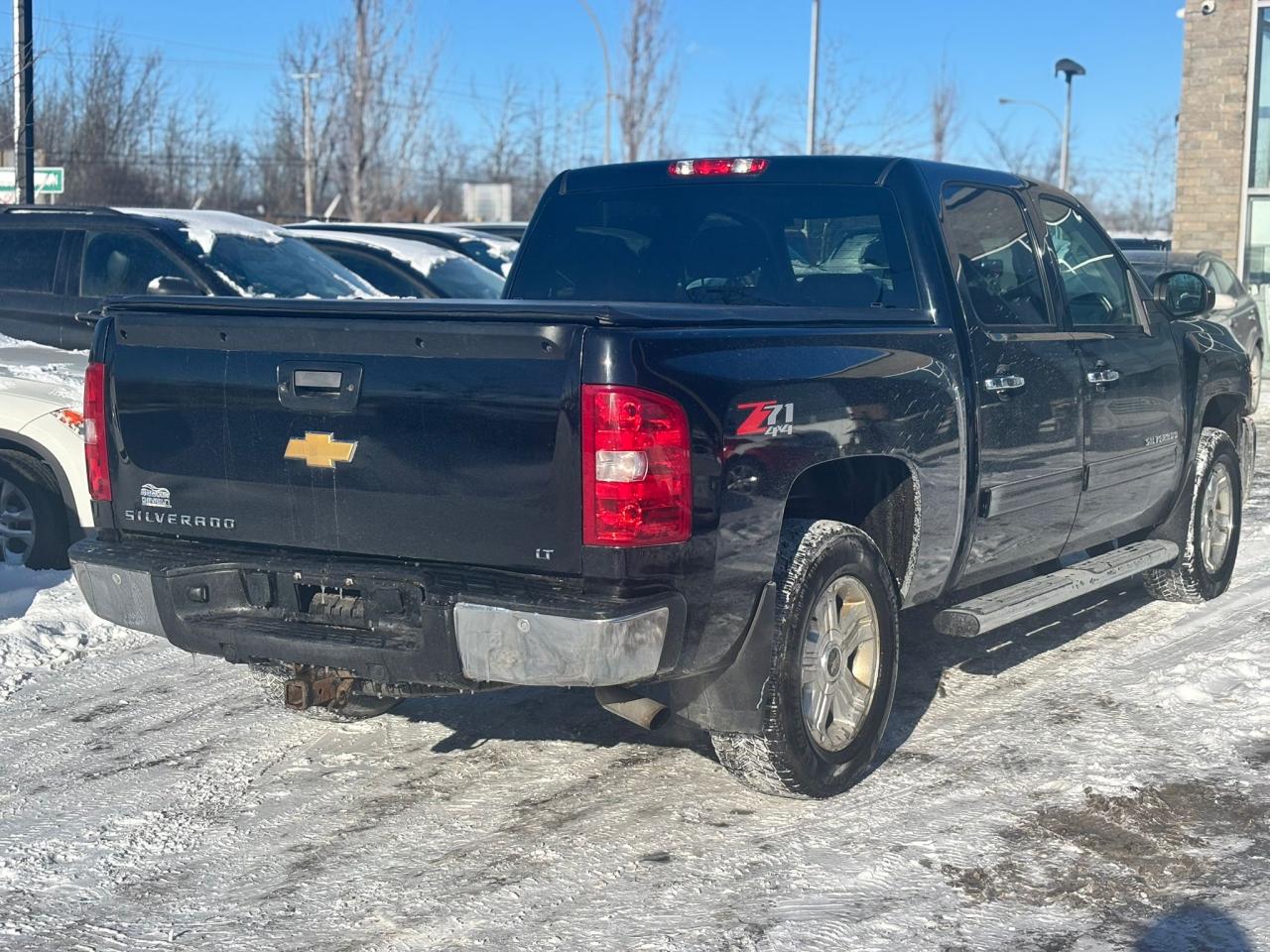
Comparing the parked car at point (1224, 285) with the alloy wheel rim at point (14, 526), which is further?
the parked car at point (1224, 285)

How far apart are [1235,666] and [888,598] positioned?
203 cm

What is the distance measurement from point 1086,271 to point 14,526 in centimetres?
520

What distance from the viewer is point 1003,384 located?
539cm

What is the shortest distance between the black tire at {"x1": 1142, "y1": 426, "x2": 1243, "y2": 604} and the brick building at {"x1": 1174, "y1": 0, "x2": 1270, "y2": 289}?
14698 millimetres

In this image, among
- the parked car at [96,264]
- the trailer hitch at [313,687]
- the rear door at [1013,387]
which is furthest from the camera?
the parked car at [96,264]

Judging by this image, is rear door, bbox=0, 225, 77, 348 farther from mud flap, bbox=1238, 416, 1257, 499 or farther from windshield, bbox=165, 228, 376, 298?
mud flap, bbox=1238, 416, 1257, 499

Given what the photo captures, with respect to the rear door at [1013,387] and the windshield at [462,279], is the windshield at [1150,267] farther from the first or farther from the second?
the rear door at [1013,387]

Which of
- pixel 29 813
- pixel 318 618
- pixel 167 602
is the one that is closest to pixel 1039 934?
pixel 318 618

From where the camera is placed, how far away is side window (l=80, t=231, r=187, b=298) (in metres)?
9.30

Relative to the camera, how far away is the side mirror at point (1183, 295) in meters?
6.72

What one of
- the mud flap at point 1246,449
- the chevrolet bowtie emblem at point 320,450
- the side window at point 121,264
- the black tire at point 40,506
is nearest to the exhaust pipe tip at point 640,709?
the chevrolet bowtie emblem at point 320,450

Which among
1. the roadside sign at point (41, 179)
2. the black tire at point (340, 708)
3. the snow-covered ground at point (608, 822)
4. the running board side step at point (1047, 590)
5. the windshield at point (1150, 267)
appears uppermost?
the roadside sign at point (41, 179)

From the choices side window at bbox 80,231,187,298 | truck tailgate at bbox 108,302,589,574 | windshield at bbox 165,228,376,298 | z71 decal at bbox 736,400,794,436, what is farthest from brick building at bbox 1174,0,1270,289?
truck tailgate at bbox 108,302,589,574

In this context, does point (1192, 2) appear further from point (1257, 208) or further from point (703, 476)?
point (703, 476)
